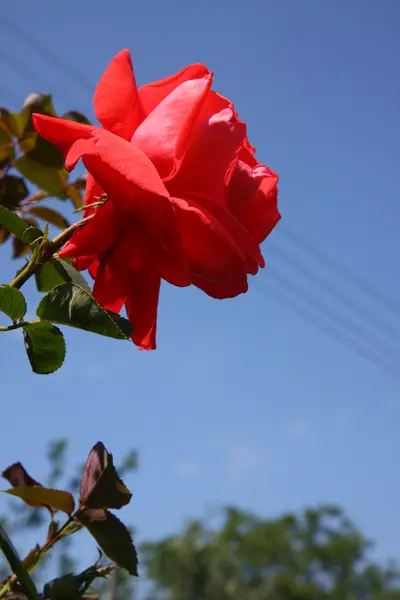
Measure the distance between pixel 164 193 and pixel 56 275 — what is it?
119mm

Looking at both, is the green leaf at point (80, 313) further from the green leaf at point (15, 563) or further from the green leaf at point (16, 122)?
the green leaf at point (16, 122)

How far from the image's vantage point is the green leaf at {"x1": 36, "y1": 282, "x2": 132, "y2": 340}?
12.7 inches

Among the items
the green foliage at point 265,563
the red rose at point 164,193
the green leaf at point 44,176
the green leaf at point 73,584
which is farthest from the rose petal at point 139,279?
the green foliage at point 265,563

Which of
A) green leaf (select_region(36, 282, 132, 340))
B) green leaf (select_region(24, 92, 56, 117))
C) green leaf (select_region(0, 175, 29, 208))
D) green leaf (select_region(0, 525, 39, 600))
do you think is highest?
green leaf (select_region(24, 92, 56, 117))

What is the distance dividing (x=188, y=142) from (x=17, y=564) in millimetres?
212

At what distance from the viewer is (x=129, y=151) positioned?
1.11ft

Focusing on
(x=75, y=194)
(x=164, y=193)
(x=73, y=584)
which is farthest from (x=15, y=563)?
(x=75, y=194)

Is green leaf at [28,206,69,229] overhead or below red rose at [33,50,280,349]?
overhead

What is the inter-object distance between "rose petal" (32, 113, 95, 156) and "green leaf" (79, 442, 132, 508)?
0.15 meters

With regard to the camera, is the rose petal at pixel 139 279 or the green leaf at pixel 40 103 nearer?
the rose petal at pixel 139 279

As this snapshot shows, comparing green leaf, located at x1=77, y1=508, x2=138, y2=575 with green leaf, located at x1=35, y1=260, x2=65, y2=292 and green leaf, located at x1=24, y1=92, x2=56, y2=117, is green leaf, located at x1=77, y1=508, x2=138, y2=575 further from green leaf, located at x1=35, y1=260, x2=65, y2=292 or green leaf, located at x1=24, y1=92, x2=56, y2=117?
green leaf, located at x1=24, y1=92, x2=56, y2=117

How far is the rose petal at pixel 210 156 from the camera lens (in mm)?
359

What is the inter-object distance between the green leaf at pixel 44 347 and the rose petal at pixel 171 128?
9 cm

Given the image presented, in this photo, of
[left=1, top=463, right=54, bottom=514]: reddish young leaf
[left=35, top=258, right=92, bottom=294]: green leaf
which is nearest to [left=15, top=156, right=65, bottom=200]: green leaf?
[left=35, top=258, right=92, bottom=294]: green leaf
